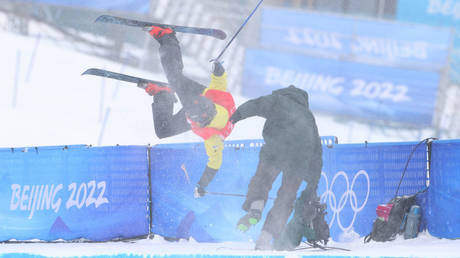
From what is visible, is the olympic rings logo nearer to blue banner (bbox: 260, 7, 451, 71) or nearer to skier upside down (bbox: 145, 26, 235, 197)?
skier upside down (bbox: 145, 26, 235, 197)

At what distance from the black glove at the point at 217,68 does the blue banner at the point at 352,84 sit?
46.0ft

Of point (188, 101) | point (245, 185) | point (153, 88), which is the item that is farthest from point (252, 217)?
point (153, 88)

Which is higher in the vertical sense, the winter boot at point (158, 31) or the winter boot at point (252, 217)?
the winter boot at point (158, 31)

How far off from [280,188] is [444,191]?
184cm

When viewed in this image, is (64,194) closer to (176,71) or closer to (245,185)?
(245,185)

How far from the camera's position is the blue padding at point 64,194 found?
8.20 metres

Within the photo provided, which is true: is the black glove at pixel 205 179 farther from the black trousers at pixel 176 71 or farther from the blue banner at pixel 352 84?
the blue banner at pixel 352 84

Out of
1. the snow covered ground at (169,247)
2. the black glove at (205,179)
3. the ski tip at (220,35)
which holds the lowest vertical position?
the snow covered ground at (169,247)

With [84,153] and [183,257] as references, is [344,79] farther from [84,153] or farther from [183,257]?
[183,257]

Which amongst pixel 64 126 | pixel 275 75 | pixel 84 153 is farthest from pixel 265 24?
pixel 84 153

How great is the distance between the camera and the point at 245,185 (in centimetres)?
795

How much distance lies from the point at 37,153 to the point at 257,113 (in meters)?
3.20

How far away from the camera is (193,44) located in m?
13.1

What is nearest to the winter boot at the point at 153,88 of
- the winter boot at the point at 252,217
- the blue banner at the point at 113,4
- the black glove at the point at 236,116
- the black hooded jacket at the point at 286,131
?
the black glove at the point at 236,116
